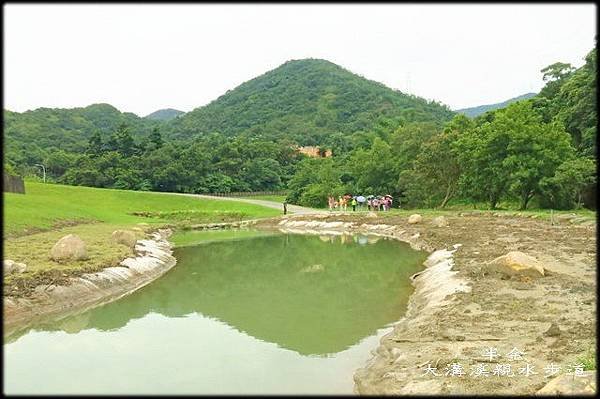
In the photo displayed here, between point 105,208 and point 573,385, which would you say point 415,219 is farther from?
point 105,208

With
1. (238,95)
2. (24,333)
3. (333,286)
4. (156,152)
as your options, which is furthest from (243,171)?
(238,95)

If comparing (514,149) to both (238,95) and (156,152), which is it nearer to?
(156,152)

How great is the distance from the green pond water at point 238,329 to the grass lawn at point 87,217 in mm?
2571

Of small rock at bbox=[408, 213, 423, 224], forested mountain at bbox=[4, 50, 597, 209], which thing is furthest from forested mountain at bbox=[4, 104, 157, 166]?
small rock at bbox=[408, 213, 423, 224]

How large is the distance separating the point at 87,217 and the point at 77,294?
2370 cm

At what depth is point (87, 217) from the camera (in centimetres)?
3759

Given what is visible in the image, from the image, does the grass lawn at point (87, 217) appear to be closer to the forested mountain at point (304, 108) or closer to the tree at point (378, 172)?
the tree at point (378, 172)

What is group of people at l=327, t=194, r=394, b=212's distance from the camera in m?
48.7

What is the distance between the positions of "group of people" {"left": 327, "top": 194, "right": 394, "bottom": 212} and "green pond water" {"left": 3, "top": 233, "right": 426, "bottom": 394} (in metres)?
25.0

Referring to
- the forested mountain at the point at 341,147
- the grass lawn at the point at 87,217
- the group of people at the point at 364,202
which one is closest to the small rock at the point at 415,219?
the forested mountain at the point at 341,147

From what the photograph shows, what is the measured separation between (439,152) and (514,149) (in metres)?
9.55

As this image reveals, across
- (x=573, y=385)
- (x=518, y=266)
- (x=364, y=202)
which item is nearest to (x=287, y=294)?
(x=518, y=266)

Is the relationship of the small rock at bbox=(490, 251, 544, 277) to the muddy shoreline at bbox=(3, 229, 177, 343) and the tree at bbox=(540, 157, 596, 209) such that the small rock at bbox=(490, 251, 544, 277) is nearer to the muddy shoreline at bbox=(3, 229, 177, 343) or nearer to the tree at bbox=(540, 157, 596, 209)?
the muddy shoreline at bbox=(3, 229, 177, 343)

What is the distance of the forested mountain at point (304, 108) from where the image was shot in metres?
130
